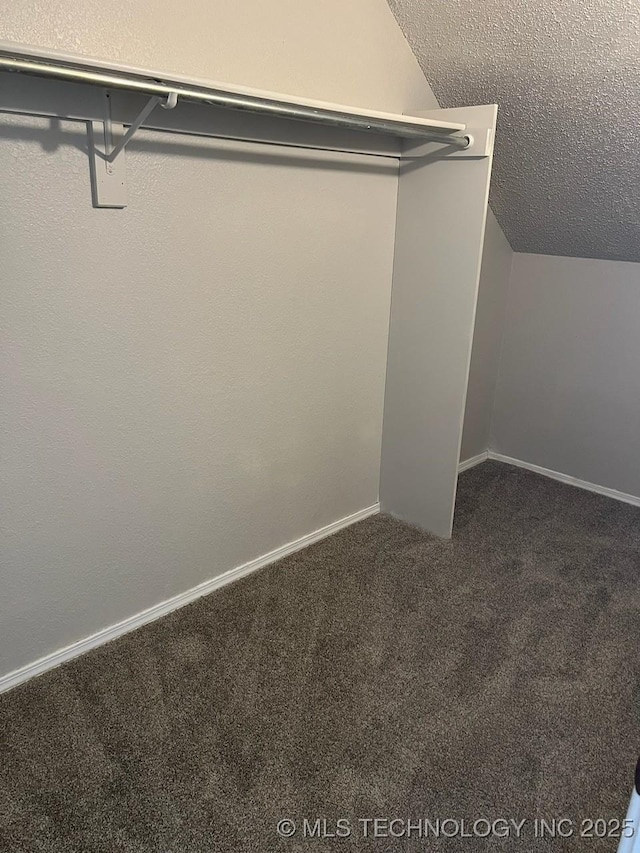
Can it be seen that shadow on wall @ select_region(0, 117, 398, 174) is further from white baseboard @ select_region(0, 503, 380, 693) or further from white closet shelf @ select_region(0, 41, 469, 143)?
white baseboard @ select_region(0, 503, 380, 693)

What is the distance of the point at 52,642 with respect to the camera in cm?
186

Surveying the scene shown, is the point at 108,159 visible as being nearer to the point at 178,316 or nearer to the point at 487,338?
the point at 178,316

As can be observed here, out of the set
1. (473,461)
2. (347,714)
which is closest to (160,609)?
(347,714)

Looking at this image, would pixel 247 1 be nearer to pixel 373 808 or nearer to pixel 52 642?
pixel 52 642

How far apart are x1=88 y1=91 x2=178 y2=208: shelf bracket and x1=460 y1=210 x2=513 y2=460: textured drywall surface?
1796 mm

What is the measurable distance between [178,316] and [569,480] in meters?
2.15

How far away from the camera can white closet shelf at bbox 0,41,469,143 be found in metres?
1.26

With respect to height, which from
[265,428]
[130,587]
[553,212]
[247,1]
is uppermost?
[247,1]

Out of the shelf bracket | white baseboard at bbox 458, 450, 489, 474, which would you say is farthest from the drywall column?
the shelf bracket

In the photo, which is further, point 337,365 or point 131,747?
point 337,365

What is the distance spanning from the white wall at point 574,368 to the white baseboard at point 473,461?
16cm

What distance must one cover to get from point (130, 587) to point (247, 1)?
172 cm

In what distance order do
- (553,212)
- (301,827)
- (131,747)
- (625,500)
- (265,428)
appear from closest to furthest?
1. (301,827)
2. (131,747)
3. (265,428)
4. (553,212)
5. (625,500)

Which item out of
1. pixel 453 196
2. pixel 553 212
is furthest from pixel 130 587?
pixel 553 212
